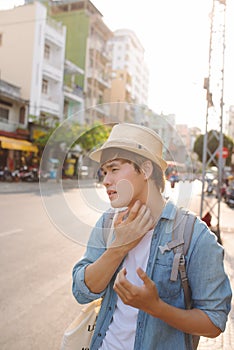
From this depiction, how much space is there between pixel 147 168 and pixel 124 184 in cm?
10

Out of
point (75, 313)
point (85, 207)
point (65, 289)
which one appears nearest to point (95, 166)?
point (85, 207)

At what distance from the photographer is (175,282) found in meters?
1.20

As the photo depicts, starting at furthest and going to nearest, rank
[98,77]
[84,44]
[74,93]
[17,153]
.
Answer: [98,77] < [84,44] < [74,93] < [17,153]

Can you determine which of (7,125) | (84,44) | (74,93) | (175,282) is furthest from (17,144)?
(175,282)

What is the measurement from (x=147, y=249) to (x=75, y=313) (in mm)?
2525

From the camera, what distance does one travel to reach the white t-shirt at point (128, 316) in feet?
4.12

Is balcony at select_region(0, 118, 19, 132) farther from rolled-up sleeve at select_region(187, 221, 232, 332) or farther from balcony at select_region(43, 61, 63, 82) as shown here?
rolled-up sleeve at select_region(187, 221, 232, 332)

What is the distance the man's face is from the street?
117 millimetres

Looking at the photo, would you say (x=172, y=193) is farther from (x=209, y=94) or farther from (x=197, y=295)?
(x=209, y=94)

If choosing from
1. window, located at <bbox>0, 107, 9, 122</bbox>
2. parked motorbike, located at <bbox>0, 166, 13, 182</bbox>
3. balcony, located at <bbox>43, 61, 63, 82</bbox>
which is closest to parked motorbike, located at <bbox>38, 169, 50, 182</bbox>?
parked motorbike, located at <bbox>0, 166, 13, 182</bbox>

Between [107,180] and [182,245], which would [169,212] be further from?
[107,180]

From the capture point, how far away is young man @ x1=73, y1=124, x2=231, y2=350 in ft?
3.66

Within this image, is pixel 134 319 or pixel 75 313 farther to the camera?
pixel 75 313

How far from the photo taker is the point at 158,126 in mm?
1208
